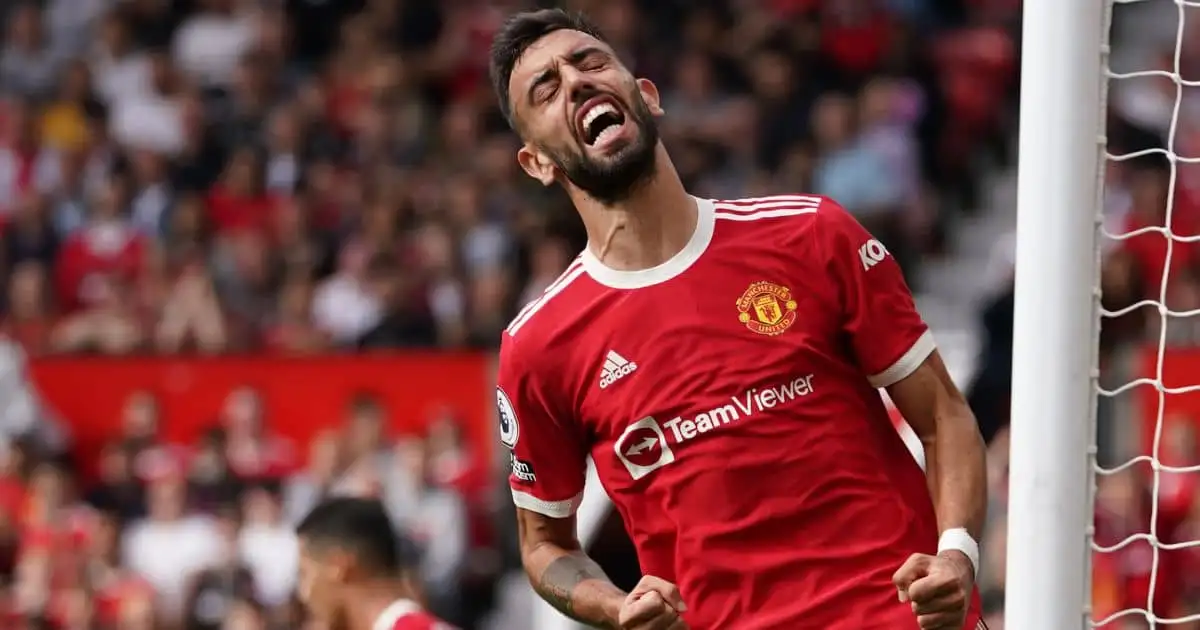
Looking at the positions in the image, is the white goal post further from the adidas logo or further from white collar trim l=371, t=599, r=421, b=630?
white collar trim l=371, t=599, r=421, b=630

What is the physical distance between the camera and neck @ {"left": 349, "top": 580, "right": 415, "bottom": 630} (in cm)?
462

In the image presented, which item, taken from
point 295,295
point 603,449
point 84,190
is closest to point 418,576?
point 295,295

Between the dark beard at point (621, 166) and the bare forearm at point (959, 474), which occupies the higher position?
the dark beard at point (621, 166)

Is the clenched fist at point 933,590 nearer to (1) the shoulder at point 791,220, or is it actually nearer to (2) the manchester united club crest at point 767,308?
(2) the manchester united club crest at point 767,308

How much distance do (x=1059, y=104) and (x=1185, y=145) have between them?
6746 millimetres

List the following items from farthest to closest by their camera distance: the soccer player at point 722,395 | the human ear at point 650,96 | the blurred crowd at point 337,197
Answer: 1. the blurred crowd at point 337,197
2. the human ear at point 650,96
3. the soccer player at point 722,395

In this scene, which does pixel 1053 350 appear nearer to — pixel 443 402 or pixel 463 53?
pixel 443 402

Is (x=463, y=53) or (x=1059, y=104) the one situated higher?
(x=1059, y=104)

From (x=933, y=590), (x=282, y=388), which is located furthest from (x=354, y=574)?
(x=282, y=388)

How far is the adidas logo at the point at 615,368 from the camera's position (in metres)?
3.75

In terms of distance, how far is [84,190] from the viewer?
12.3 m

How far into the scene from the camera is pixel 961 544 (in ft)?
11.5

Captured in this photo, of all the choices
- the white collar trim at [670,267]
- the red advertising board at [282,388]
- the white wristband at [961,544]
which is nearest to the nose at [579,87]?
the white collar trim at [670,267]

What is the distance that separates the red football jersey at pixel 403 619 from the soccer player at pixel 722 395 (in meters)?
0.74
